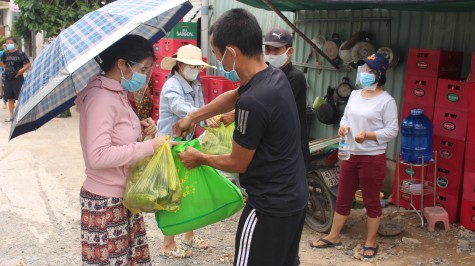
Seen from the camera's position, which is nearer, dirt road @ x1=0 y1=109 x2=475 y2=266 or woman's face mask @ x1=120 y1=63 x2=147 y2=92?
woman's face mask @ x1=120 y1=63 x2=147 y2=92

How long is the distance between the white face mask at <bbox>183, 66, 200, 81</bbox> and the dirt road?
1.63m

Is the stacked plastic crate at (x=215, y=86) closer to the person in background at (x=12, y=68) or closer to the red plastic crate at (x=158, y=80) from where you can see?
the red plastic crate at (x=158, y=80)

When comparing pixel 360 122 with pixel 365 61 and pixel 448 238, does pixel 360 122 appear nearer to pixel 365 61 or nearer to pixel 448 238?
pixel 365 61

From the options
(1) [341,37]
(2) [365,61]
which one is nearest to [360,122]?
(2) [365,61]

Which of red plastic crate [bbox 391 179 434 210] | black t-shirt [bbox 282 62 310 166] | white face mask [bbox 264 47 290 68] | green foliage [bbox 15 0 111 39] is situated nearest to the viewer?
black t-shirt [bbox 282 62 310 166]

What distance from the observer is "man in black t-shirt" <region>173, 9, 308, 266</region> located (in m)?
2.46

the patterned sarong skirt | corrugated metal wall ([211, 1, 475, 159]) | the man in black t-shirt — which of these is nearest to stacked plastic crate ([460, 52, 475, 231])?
corrugated metal wall ([211, 1, 475, 159])

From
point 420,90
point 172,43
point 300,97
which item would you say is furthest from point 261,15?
point 300,97

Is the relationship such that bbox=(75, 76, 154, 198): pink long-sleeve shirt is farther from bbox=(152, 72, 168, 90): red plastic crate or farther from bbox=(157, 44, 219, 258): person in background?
bbox=(152, 72, 168, 90): red plastic crate

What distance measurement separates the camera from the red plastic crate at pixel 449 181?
5.22 meters

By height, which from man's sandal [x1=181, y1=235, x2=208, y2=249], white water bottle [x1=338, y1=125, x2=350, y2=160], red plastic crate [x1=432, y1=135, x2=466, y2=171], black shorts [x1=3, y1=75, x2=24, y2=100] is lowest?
man's sandal [x1=181, y1=235, x2=208, y2=249]

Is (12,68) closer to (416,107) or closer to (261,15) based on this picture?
(261,15)

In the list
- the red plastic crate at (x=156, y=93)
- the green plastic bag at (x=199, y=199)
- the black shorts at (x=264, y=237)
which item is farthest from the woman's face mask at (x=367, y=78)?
the red plastic crate at (x=156, y=93)

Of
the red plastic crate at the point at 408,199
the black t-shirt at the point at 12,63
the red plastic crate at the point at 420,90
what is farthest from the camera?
the black t-shirt at the point at 12,63
